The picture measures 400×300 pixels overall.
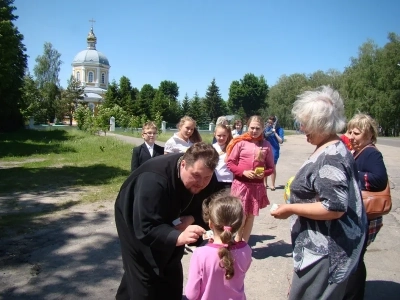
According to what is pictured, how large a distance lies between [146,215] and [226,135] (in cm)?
342

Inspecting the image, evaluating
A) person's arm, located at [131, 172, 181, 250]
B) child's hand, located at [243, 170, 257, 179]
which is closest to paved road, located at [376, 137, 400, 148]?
child's hand, located at [243, 170, 257, 179]

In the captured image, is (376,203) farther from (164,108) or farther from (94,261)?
(164,108)

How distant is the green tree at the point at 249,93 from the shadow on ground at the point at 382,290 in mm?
92675

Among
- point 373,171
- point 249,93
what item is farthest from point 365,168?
point 249,93

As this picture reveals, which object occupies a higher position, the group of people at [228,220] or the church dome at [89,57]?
the church dome at [89,57]

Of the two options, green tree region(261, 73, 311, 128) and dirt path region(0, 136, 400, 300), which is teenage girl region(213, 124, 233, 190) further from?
green tree region(261, 73, 311, 128)

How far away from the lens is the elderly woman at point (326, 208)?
212 centimetres

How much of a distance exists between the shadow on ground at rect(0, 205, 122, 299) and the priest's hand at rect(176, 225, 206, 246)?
205cm

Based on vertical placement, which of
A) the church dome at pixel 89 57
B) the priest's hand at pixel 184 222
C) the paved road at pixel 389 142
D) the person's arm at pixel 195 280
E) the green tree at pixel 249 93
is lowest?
the paved road at pixel 389 142

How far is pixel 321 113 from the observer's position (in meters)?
2.23

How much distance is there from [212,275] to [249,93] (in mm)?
96131

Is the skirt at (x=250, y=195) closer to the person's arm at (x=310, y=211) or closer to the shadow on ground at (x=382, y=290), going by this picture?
the shadow on ground at (x=382, y=290)

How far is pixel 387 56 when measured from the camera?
46.7m

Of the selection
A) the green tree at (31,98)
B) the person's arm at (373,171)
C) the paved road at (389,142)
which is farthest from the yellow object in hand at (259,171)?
the green tree at (31,98)
